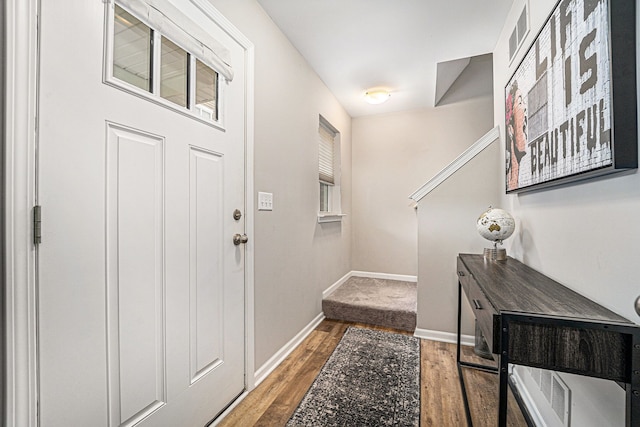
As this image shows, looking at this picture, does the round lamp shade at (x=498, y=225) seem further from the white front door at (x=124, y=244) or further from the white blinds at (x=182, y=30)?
the white blinds at (x=182, y=30)

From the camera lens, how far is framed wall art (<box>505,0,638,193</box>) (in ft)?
2.62

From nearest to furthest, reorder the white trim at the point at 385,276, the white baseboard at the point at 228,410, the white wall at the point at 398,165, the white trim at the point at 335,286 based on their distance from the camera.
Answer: the white baseboard at the point at 228,410
the white trim at the point at 335,286
the white wall at the point at 398,165
the white trim at the point at 385,276

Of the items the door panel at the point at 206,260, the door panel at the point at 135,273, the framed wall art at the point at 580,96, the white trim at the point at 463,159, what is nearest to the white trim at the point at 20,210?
the door panel at the point at 135,273

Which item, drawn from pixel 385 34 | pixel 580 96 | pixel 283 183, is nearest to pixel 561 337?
pixel 580 96

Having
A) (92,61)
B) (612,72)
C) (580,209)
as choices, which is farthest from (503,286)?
(92,61)

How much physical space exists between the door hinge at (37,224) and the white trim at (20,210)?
0.01 meters

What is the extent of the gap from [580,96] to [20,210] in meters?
1.79

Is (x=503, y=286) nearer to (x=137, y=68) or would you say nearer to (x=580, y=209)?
(x=580, y=209)

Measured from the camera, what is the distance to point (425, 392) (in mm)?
1722

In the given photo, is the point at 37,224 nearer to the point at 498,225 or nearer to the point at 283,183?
the point at 283,183

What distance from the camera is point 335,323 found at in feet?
9.20

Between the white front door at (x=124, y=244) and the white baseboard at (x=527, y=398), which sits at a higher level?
the white front door at (x=124, y=244)

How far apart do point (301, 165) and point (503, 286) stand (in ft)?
5.73

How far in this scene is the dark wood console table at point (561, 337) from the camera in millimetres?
750
